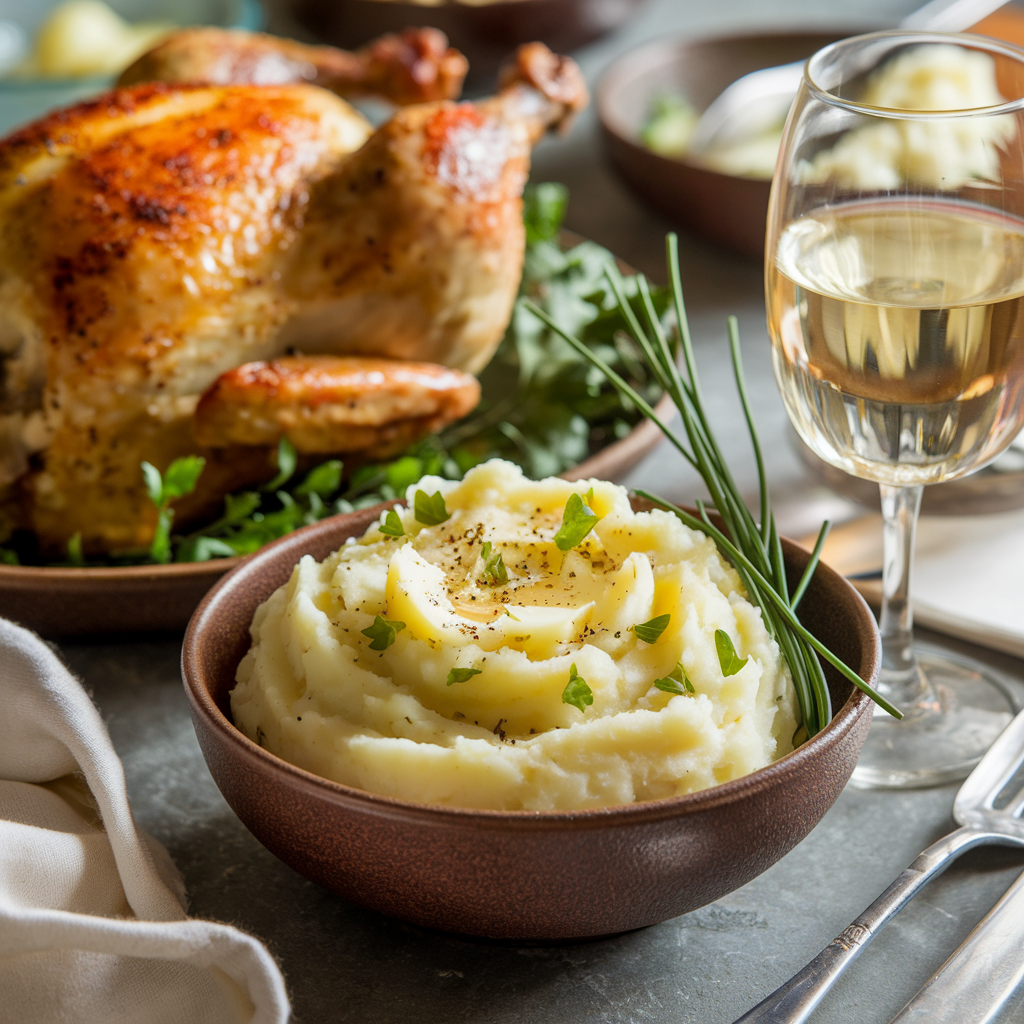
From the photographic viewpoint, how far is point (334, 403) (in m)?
1.81

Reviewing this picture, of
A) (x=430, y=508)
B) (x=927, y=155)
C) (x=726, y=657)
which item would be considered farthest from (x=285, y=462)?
(x=927, y=155)

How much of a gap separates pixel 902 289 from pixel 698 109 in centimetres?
234

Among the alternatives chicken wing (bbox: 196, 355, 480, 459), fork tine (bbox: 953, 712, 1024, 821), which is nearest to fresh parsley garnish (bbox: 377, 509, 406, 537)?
chicken wing (bbox: 196, 355, 480, 459)

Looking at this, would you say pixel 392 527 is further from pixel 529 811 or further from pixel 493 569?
pixel 529 811

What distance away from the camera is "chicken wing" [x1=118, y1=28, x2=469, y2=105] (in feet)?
7.73

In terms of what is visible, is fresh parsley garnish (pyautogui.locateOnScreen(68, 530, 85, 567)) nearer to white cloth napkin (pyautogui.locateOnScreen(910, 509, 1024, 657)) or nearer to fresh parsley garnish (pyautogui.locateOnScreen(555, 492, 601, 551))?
fresh parsley garnish (pyautogui.locateOnScreen(555, 492, 601, 551))

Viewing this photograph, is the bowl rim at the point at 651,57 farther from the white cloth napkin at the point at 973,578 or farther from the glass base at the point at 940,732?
the glass base at the point at 940,732

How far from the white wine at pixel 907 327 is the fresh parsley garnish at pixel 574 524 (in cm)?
32

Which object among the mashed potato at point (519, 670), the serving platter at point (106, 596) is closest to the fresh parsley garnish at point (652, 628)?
the mashed potato at point (519, 670)

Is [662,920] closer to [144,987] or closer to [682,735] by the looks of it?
[682,735]

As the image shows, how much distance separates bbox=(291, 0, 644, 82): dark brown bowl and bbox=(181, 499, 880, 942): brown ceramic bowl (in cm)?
271

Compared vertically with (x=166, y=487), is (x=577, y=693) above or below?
above

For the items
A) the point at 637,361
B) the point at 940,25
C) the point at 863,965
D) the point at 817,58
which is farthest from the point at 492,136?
the point at 940,25

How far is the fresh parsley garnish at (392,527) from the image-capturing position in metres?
1.34
